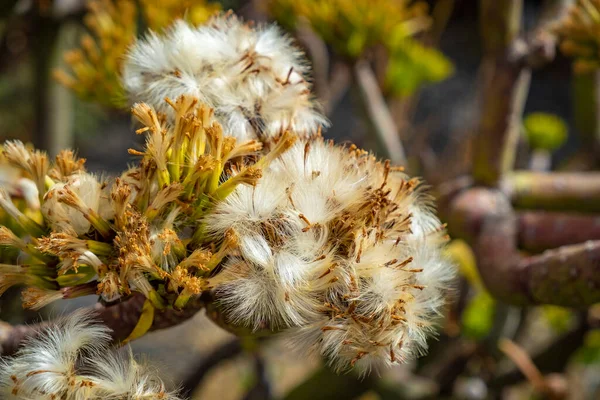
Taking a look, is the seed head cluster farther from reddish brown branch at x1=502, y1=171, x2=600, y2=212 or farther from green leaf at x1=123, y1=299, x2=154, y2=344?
reddish brown branch at x1=502, y1=171, x2=600, y2=212

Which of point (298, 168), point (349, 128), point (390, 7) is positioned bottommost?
point (349, 128)

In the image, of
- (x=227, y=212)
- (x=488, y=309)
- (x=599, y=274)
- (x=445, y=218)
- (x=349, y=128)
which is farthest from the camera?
(x=349, y=128)

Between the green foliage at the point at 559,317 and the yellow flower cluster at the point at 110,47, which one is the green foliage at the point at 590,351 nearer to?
the green foliage at the point at 559,317

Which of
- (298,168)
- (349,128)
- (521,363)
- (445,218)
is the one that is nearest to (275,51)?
(298,168)

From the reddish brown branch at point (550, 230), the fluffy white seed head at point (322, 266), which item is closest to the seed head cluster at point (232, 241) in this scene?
the fluffy white seed head at point (322, 266)

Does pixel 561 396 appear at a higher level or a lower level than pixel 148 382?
lower

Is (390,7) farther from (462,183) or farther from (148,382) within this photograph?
(148,382)

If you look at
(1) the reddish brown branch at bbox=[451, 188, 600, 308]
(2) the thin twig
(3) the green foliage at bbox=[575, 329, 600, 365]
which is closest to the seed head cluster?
(1) the reddish brown branch at bbox=[451, 188, 600, 308]
